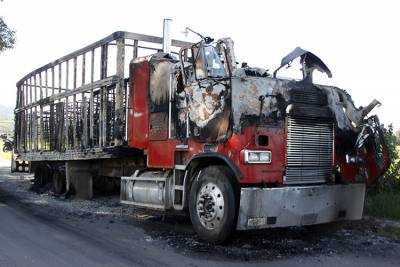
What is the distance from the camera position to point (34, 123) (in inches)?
576

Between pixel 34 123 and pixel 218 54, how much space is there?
898 cm

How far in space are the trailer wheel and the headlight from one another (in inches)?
16.8

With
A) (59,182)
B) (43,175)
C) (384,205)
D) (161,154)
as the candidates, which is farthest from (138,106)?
(43,175)

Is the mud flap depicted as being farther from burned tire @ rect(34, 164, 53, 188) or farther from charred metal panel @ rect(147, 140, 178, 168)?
burned tire @ rect(34, 164, 53, 188)

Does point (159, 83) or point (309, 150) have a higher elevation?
point (159, 83)

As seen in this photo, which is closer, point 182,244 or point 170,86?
point 182,244

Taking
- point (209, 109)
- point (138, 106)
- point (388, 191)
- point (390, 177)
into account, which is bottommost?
point (388, 191)

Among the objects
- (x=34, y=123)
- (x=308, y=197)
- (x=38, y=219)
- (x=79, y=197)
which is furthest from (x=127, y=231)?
(x=34, y=123)

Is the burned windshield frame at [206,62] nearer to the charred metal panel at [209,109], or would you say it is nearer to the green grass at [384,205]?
the charred metal panel at [209,109]

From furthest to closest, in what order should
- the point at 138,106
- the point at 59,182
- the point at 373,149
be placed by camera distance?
the point at 59,182 → the point at 138,106 → the point at 373,149

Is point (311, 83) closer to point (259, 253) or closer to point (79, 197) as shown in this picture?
point (259, 253)

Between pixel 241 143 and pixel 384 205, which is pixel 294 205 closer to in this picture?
pixel 241 143

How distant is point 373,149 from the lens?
293 inches

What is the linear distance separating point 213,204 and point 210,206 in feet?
0.25
